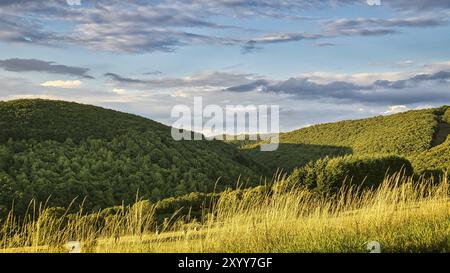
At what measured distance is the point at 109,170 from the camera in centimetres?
5312

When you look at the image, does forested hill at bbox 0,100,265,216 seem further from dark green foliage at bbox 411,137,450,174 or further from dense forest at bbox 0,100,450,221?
dark green foliage at bbox 411,137,450,174

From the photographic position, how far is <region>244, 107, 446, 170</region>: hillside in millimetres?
70500

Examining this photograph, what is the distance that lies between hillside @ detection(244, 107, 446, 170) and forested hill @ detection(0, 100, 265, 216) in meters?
10.8

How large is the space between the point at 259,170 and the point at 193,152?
9136 mm

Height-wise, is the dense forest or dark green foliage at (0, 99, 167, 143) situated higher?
dark green foliage at (0, 99, 167, 143)

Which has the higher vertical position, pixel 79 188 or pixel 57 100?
pixel 57 100

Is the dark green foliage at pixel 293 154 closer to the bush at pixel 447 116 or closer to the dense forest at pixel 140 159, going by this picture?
the dense forest at pixel 140 159

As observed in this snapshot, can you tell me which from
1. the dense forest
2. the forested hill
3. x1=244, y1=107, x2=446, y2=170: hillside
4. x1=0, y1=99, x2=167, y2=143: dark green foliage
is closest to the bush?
the dense forest

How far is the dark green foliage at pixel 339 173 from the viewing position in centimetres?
2517

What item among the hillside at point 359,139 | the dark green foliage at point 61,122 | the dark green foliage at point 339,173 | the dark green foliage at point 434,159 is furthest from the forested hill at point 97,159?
the dark green foliage at point 339,173

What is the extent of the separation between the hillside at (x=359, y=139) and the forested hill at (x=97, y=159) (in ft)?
35.5

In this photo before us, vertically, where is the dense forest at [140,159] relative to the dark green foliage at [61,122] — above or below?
below

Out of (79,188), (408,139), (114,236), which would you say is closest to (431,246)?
Answer: (114,236)
